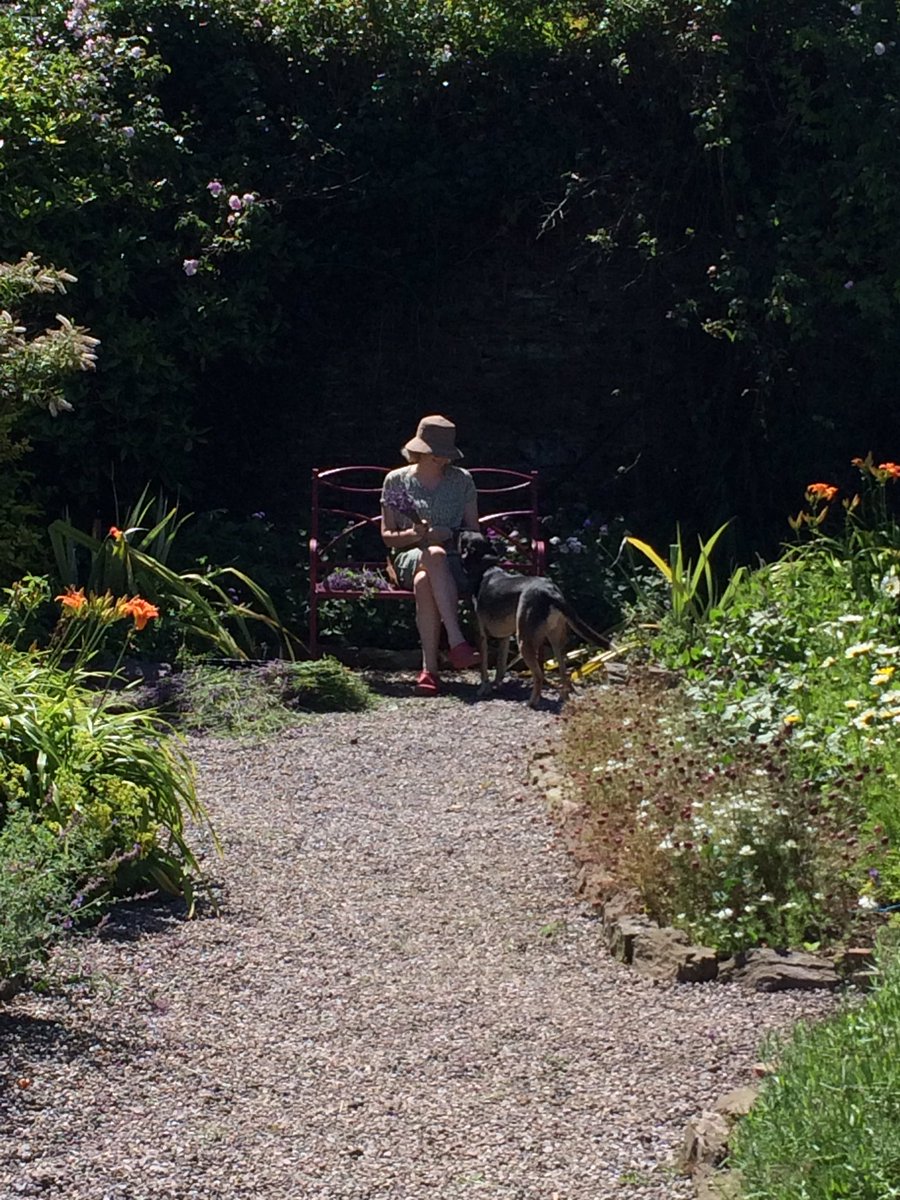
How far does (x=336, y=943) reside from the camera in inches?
183

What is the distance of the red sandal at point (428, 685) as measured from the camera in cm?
823

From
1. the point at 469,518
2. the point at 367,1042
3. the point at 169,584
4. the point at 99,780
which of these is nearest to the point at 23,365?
the point at 169,584

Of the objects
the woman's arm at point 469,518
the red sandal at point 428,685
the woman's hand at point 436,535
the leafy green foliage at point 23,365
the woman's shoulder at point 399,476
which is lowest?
the red sandal at point 428,685

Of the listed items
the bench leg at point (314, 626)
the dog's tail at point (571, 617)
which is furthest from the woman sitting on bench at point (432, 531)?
the dog's tail at point (571, 617)

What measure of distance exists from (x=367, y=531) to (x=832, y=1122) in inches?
311

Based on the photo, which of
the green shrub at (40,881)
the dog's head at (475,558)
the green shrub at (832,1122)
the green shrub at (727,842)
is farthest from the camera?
the dog's head at (475,558)

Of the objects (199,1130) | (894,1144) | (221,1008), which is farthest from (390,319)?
(894,1144)

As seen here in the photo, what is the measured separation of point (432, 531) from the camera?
8.45 m

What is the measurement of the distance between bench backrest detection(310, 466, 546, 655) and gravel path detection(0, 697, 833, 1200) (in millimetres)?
3249

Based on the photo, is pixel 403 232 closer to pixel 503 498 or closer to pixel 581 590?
pixel 503 498

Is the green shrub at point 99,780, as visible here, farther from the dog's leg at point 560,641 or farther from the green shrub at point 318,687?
the dog's leg at point 560,641

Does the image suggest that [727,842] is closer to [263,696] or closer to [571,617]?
[571,617]

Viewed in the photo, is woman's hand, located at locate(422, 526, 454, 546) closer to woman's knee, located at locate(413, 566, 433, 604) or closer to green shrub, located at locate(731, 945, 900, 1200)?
woman's knee, located at locate(413, 566, 433, 604)

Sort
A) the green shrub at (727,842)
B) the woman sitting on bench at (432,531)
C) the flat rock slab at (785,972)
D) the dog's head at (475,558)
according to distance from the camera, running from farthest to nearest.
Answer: the woman sitting on bench at (432,531) → the dog's head at (475,558) → the green shrub at (727,842) → the flat rock slab at (785,972)
